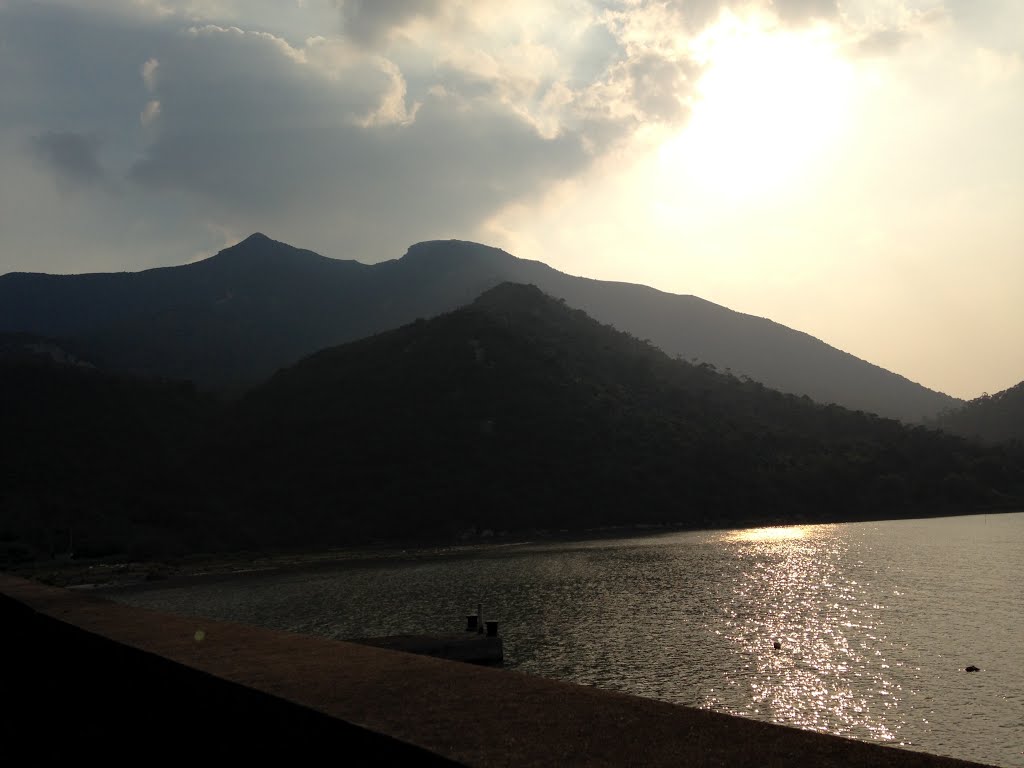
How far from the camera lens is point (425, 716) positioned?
29.3 feet

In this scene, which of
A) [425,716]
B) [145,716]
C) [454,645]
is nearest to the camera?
[425,716]

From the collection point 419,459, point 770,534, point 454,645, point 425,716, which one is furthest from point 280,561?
point 425,716

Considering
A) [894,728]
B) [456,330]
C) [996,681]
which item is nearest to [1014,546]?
[996,681]

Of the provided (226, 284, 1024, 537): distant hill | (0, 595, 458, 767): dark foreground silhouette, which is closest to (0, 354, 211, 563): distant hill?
(226, 284, 1024, 537): distant hill

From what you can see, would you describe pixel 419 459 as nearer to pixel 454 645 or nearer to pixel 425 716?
pixel 454 645

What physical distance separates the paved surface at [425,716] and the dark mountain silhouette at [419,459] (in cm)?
10433

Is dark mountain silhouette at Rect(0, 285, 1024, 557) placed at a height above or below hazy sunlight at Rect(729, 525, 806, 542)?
above

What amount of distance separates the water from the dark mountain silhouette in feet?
155

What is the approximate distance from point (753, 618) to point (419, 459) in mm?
116911

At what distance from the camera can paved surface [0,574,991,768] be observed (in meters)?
7.48

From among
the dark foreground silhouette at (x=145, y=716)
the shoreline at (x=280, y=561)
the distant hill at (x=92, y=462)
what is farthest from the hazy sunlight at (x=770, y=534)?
the dark foreground silhouette at (x=145, y=716)

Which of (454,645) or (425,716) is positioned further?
(454,645)

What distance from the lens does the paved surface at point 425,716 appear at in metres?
7.48

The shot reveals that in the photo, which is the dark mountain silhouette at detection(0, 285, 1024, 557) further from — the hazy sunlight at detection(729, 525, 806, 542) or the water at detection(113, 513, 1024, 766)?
the water at detection(113, 513, 1024, 766)
